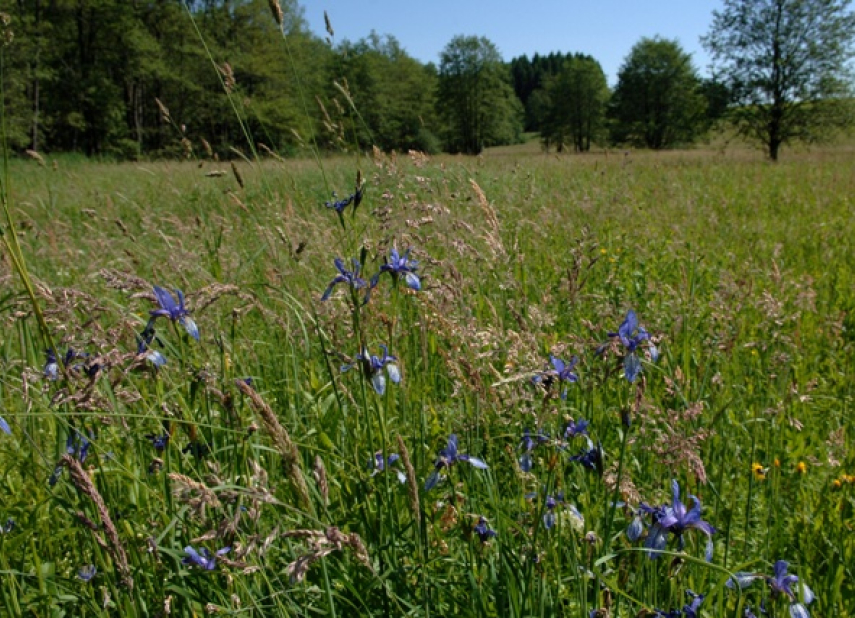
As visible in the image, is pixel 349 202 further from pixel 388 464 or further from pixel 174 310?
pixel 388 464

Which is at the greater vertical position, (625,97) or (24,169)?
(625,97)

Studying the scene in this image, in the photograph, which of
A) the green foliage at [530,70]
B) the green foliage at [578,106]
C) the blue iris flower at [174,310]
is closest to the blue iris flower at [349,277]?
the blue iris flower at [174,310]

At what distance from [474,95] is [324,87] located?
15558 millimetres

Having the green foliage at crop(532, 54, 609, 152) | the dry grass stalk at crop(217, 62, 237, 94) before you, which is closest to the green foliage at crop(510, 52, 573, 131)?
the green foliage at crop(532, 54, 609, 152)

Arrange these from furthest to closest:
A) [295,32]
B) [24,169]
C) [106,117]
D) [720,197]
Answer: [295,32] < [106,117] < [24,169] < [720,197]

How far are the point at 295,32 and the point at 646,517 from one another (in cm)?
5182

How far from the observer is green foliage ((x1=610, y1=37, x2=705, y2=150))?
52.9 metres

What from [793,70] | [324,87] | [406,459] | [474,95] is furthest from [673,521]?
[474,95]

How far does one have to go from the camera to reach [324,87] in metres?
48.2

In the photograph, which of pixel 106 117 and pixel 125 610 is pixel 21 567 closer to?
pixel 125 610

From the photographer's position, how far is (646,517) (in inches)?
46.9

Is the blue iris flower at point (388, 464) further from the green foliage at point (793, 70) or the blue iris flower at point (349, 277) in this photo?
the green foliage at point (793, 70)

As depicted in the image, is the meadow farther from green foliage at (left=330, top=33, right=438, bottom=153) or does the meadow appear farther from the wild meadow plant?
green foliage at (left=330, top=33, right=438, bottom=153)

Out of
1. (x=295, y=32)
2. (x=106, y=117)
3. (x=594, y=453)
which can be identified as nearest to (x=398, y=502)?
(x=594, y=453)
